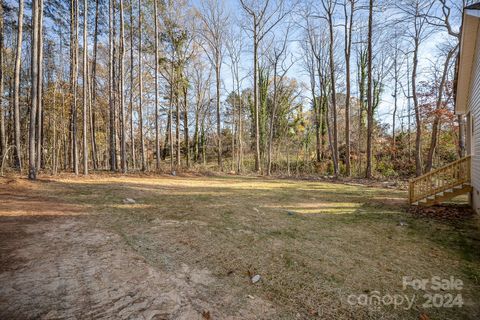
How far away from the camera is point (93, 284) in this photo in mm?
2533

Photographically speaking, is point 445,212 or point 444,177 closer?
point 445,212

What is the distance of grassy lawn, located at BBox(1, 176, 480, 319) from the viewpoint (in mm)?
2803

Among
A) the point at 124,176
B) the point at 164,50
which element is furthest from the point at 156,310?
the point at 164,50

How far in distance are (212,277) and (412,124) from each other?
23766 millimetres

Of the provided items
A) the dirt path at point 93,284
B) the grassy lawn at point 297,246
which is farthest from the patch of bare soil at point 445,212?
the dirt path at point 93,284

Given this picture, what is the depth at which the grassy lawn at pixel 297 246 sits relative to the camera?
280cm

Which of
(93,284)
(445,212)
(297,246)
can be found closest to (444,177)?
(445,212)

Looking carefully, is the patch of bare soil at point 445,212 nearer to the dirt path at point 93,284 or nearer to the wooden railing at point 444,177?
the wooden railing at point 444,177

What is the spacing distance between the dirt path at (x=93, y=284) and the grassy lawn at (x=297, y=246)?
7.2 inches

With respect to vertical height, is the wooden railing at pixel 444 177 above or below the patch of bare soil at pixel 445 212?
above

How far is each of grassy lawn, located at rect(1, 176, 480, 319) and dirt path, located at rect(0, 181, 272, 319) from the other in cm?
18

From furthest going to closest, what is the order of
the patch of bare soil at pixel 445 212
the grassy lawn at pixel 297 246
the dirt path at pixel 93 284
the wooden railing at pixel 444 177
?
the wooden railing at pixel 444 177 → the patch of bare soil at pixel 445 212 → the grassy lawn at pixel 297 246 → the dirt path at pixel 93 284

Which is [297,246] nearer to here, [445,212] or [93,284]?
[93,284]

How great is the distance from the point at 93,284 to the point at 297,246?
10.5ft
